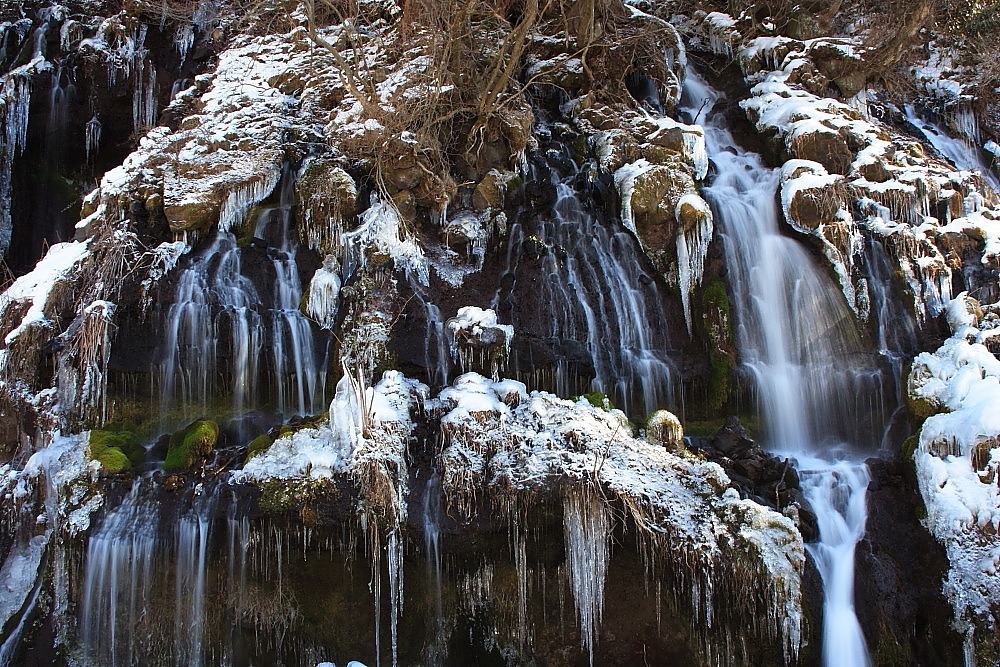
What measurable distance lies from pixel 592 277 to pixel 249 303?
4317 millimetres

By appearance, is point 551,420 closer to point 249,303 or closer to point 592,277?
point 592,277

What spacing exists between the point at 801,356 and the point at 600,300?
2524 mm

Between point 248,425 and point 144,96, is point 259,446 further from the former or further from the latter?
point 144,96

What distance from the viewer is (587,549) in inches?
207

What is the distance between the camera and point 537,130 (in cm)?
1038

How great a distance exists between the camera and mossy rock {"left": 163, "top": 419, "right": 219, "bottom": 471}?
5.89m

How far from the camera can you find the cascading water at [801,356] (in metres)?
6.95

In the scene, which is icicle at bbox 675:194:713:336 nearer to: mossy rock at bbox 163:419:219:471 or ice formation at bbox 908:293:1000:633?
ice formation at bbox 908:293:1000:633

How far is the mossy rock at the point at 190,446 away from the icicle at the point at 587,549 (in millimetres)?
3471

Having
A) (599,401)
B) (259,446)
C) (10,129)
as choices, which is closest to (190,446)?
(259,446)

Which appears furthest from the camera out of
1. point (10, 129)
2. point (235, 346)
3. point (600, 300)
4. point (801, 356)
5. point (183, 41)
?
point (183, 41)

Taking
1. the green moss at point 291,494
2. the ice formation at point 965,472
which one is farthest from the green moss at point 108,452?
the ice formation at point 965,472

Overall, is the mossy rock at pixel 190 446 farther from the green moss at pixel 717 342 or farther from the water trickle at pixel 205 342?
the green moss at pixel 717 342

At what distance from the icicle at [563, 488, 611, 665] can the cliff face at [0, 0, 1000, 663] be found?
3 cm
